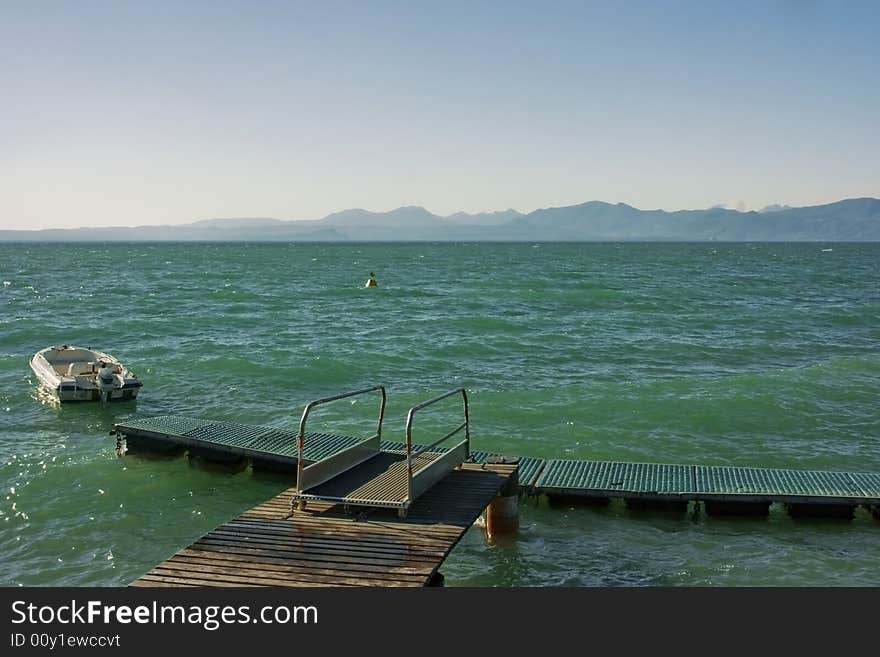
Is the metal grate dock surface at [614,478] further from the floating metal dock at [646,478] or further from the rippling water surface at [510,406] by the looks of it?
the rippling water surface at [510,406]

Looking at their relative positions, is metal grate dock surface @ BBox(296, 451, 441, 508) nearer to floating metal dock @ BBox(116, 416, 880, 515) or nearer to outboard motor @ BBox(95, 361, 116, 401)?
floating metal dock @ BBox(116, 416, 880, 515)

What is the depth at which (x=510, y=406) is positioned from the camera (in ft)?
87.3

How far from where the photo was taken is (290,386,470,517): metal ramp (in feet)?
37.5

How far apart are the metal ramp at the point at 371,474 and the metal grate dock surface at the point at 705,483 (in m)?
4.42

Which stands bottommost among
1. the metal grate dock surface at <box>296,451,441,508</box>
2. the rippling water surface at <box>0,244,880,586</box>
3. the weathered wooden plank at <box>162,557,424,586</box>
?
the rippling water surface at <box>0,244,880,586</box>

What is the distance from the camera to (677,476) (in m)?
17.6

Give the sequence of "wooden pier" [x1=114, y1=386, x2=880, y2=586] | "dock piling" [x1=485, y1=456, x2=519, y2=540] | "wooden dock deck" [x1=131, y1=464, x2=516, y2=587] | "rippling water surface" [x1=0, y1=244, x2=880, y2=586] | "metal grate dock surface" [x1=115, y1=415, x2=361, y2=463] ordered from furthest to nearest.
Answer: "metal grate dock surface" [x1=115, y1=415, x2=361, y2=463] → "dock piling" [x1=485, y1=456, x2=519, y2=540] → "rippling water surface" [x1=0, y1=244, x2=880, y2=586] → "wooden pier" [x1=114, y1=386, x2=880, y2=586] → "wooden dock deck" [x1=131, y1=464, x2=516, y2=587]

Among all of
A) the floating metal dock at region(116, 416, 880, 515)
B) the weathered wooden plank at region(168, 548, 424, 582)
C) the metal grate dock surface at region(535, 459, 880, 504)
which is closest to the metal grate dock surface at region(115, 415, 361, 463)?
the floating metal dock at region(116, 416, 880, 515)

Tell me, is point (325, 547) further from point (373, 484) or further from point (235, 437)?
point (235, 437)

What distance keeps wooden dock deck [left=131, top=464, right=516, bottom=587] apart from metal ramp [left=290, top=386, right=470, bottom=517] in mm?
215

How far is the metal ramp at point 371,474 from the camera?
11422 millimetres

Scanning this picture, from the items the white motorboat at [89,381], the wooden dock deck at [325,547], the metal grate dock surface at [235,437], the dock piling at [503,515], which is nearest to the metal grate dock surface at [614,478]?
the dock piling at [503,515]
